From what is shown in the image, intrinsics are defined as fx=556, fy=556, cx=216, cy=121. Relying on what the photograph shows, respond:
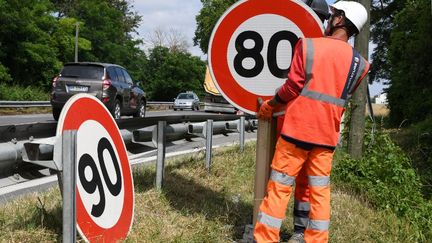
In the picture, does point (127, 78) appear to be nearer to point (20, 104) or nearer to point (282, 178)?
point (20, 104)

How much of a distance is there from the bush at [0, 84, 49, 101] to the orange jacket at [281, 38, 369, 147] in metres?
30.9

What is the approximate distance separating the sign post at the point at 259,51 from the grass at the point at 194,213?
2.22 ft

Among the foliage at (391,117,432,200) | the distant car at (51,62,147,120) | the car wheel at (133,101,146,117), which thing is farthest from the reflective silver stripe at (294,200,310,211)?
the car wheel at (133,101,146,117)

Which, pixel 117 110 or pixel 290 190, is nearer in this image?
pixel 290 190

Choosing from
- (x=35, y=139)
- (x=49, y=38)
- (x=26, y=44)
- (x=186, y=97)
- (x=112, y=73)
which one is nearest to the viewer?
(x=35, y=139)

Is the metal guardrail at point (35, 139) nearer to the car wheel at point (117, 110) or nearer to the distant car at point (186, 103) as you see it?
the car wheel at point (117, 110)

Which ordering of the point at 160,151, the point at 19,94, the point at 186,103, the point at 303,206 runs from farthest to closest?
the point at 186,103, the point at 19,94, the point at 160,151, the point at 303,206

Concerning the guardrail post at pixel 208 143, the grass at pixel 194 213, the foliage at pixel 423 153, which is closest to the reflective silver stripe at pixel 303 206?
the grass at pixel 194 213

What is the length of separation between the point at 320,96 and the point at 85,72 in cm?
1244

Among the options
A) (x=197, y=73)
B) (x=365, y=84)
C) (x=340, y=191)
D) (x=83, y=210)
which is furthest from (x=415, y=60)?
(x=197, y=73)

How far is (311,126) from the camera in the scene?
12.1 feet

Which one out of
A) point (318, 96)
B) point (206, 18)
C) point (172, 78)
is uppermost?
point (206, 18)

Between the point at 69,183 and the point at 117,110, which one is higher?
the point at 69,183

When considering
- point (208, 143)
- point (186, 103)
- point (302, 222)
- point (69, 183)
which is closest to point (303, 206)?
point (302, 222)
